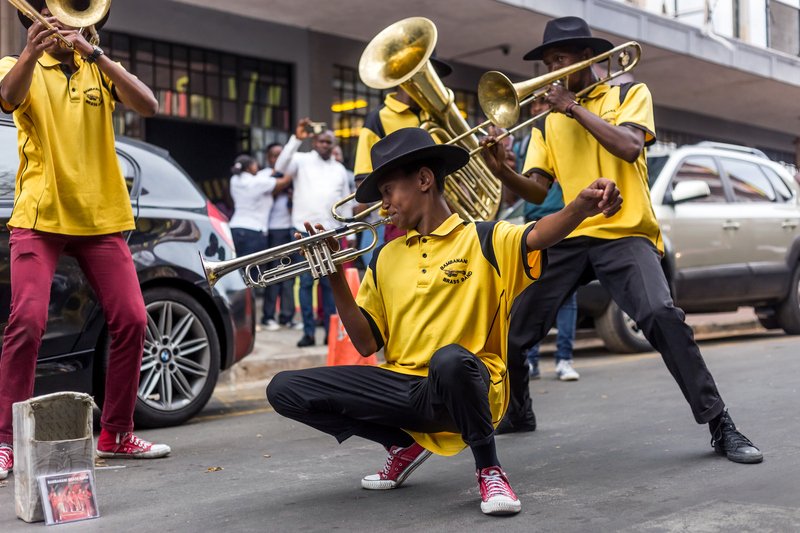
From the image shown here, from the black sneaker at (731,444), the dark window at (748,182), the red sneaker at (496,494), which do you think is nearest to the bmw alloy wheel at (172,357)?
the red sneaker at (496,494)

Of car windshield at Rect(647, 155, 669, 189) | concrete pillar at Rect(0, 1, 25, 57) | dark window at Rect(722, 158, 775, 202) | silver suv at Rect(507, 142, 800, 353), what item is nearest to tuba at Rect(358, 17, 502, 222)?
silver suv at Rect(507, 142, 800, 353)

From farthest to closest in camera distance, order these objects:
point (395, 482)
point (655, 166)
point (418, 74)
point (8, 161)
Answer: point (655, 166), point (418, 74), point (8, 161), point (395, 482)

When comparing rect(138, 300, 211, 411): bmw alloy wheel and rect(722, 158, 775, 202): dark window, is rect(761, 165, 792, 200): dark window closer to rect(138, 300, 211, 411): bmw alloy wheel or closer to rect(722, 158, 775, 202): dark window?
rect(722, 158, 775, 202): dark window

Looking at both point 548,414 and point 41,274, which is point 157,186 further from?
point 548,414

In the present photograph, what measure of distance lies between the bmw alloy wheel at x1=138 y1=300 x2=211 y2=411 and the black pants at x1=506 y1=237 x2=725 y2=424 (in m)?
1.95

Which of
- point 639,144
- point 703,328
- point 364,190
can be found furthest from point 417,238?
point 703,328

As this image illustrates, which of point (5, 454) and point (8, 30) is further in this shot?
point (8, 30)

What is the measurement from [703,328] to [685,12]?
7271 mm

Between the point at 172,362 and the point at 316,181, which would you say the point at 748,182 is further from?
the point at 172,362

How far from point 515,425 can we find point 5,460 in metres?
2.54

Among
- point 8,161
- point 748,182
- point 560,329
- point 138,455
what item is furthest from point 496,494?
point 748,182

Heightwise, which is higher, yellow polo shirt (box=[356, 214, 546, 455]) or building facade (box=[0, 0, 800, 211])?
building facade (box=[0, 0, 800, 211])

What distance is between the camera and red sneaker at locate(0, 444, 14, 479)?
3.82 m

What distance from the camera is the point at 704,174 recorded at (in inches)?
343
